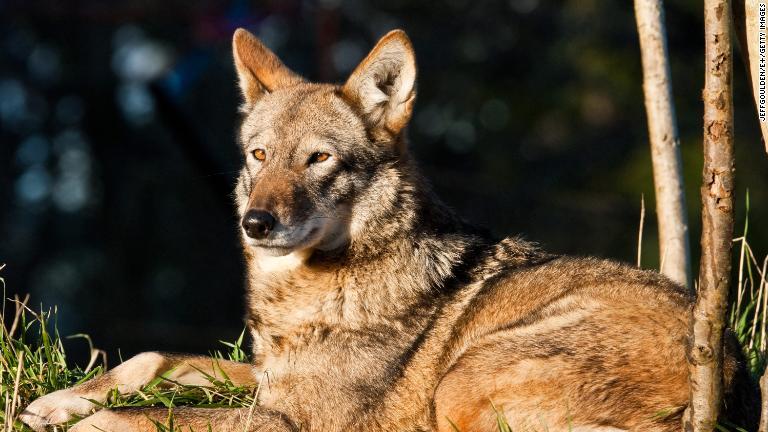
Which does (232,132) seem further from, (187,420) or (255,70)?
(187,420)

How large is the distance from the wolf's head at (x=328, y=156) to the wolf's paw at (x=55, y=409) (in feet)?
3.68

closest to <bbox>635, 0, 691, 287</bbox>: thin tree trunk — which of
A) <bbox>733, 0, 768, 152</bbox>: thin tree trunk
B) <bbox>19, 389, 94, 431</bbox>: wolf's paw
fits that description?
<bbox>733, 0, 768, 152</bbox>: thin tree trunk

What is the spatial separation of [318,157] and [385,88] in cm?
54

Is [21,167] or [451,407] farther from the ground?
[451,407]

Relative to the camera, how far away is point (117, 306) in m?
21.9

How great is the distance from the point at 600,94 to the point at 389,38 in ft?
56.4

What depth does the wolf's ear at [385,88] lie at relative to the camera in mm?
5387

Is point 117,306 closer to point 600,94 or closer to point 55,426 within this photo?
point 600,94

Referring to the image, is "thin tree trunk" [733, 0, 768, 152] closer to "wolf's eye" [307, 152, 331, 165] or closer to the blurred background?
"wolf's eye" [307, 152, 331, 165]

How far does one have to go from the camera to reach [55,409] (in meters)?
4.95

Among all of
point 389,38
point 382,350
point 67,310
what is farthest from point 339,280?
point 67,310

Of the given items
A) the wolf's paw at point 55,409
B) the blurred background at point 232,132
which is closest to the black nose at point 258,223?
the wolf's paw at point 55,409

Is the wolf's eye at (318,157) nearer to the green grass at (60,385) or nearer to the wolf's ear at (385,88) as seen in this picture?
the wolf's ear at (385,88)

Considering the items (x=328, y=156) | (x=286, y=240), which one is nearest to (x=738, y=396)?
(x=286, y=240)
